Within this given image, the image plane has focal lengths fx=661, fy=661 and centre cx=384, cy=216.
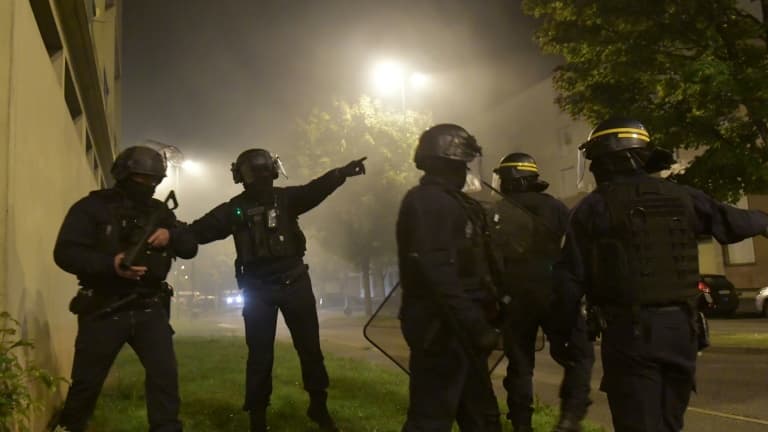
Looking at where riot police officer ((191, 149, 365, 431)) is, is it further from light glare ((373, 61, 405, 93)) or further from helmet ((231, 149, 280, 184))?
light glare ((373, 61, 405, 93))

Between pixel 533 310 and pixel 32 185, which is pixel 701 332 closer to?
pixel 533 310

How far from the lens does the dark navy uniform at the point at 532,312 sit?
14.8 feet

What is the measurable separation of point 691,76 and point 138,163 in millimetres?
8923

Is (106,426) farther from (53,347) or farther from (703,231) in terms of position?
(703,231)

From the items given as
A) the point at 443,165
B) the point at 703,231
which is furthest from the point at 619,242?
the point at 443,165

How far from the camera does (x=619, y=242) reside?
123 inches

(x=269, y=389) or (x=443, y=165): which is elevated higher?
(x=443, y=165)

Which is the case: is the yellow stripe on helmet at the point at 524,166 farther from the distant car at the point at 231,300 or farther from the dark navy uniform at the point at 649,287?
the distant car at the point at 231,300

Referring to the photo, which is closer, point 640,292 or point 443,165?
point 640,292

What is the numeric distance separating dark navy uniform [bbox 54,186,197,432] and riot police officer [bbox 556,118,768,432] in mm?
2297

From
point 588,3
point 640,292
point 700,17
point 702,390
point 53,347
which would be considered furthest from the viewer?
point 588,3

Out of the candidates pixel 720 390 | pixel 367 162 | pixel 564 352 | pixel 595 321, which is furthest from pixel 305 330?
pixel 367 162

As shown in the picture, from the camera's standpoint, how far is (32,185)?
14.1ft

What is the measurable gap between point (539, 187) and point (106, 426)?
3867 mm
